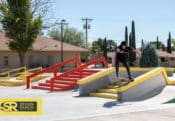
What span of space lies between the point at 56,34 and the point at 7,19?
211ft

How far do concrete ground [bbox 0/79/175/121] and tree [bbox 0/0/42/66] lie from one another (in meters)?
25.9

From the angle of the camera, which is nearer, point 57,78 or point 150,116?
point 150,116

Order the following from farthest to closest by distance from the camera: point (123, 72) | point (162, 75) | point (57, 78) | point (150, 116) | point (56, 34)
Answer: point (56, 34)
point (57, 78)
point (123, 72)
point (162, 75)
point (150, 116)

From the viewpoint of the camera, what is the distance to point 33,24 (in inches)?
1683

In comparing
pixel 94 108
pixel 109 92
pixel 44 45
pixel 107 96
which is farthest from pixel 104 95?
pixel 44 45

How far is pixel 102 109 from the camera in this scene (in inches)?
534

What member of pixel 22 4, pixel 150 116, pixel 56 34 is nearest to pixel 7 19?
pixel 22 4

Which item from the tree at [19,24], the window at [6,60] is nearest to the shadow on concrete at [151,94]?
the tree at [19,24]

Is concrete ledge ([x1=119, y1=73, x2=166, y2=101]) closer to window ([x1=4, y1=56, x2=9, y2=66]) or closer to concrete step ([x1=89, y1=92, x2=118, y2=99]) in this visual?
concrete step ([x1=89, y1=92, x2=118, y2=99])

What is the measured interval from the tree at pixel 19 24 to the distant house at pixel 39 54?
439 centimetres

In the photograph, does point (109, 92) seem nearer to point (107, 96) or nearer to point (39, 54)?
point (107, 96)

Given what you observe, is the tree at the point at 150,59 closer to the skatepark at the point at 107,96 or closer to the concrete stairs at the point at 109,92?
the skatepark at the point at 107,96

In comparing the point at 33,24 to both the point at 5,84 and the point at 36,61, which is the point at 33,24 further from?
the point at 5,84

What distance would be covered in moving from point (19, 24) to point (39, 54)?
32.8 ft
